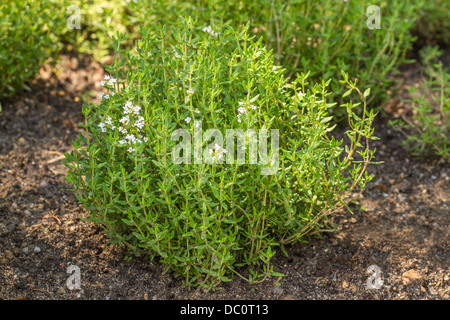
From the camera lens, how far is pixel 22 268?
261 centimetres

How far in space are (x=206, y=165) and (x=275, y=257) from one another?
0.70 meters

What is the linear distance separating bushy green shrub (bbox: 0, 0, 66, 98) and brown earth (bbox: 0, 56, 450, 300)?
0.40m

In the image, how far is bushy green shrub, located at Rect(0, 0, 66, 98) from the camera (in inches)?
143

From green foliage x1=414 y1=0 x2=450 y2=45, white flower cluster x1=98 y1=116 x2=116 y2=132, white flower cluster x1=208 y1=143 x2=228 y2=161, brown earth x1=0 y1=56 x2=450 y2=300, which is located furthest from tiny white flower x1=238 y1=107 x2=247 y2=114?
green foliage x1=414 y1=0 x2=450 y2=45

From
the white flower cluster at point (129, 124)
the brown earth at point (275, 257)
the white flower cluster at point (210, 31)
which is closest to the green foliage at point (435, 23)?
the brown earth at point (275, 257)

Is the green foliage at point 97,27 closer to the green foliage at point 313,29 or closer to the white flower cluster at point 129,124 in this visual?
the green foliage at point 313,29

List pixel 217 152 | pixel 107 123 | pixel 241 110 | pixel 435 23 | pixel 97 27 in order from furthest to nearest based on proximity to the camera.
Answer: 1. pixel 435 23
2. pixel 97 27
3. pixel 107 123
4. pixel 241 110
5. pixel 217 152

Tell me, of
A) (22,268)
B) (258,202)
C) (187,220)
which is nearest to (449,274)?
(258,202)

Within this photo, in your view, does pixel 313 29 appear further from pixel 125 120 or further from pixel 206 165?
pixel 125 120

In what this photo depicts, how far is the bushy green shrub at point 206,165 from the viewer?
2340mm

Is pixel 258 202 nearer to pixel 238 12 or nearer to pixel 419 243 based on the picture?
pixel 419 243

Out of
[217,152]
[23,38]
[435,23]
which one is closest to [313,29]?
[217,152]

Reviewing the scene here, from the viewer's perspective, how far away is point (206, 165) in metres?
2.44

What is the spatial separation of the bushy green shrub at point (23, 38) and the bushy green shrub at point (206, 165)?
1.39 meters
